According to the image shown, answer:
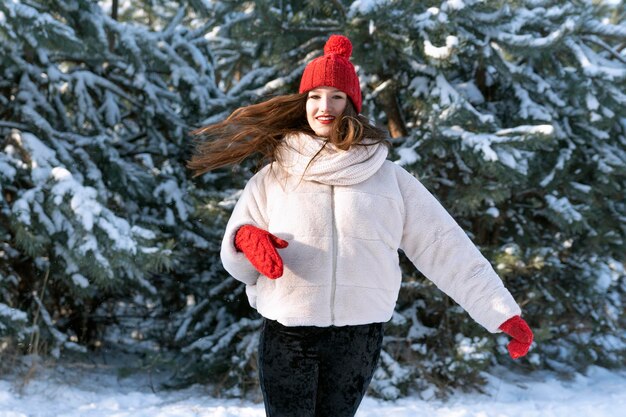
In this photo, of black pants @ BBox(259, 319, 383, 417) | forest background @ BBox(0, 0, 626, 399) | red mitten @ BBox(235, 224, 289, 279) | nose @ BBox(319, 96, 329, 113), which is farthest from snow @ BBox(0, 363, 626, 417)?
nose @ BBox(319, 96, 329, 113)

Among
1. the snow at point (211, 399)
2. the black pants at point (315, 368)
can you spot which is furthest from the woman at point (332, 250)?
the snow at point (211, 399)

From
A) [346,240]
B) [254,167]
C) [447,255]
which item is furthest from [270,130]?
[254,167]

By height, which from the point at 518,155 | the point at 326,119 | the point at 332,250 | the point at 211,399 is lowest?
the point at 211,399

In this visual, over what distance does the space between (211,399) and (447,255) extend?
10.9ft

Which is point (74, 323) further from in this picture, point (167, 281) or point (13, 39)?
point (13, 39)

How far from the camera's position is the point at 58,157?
4945mm

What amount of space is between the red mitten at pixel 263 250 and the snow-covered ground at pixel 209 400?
8.36 ft

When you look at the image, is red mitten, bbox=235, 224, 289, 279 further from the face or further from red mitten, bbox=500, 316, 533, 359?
red mitten, bbox=500, 316, 533, 359

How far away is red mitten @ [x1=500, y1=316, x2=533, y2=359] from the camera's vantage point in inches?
91.4

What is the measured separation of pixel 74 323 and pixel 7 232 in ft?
5.44

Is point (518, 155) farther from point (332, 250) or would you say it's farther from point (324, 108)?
point (332, 250)

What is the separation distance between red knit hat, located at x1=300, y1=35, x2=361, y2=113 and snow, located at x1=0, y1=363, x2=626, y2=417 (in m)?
2.68

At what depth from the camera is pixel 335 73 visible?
96.1 inches

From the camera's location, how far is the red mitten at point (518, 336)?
2322 millimetres
